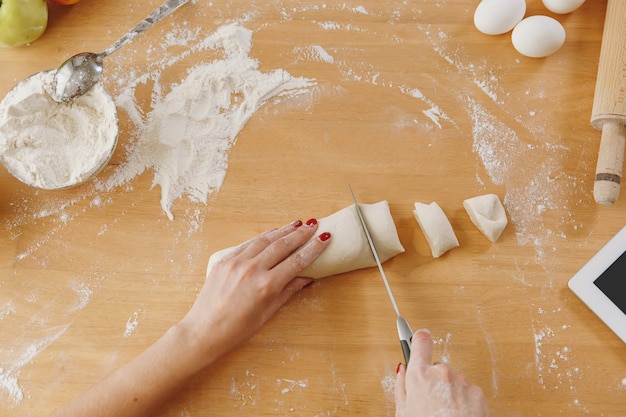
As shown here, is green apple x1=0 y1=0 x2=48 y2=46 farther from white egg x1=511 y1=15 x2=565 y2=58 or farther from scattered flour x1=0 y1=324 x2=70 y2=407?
white egg x1=511 y1=15 x2=565 y2=58

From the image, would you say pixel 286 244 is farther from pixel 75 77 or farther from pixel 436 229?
pixel 75 77

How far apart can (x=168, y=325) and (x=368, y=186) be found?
1.93ft

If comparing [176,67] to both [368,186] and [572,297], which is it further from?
[572,297]

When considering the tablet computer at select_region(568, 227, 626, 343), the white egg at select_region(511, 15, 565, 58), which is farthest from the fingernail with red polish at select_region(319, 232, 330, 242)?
the white egg at select_region(511, 15, 565, 58)

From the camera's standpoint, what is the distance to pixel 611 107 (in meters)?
1.22

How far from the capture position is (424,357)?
1.04 m

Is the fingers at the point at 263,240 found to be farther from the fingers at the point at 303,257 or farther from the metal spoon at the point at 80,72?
the metal spoon at the point at 80,72

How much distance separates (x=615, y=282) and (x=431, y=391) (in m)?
0.53

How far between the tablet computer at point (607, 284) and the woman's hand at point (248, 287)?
61 centimetres

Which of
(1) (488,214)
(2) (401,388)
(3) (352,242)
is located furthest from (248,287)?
(1) (488,214)

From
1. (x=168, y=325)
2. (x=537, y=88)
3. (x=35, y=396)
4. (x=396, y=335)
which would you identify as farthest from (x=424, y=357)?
(x=35, y=396)

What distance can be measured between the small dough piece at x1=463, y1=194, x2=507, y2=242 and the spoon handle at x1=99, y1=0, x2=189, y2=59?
0.89 m

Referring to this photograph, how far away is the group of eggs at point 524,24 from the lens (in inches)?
50.3

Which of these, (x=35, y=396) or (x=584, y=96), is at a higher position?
(x=584, y=96)
